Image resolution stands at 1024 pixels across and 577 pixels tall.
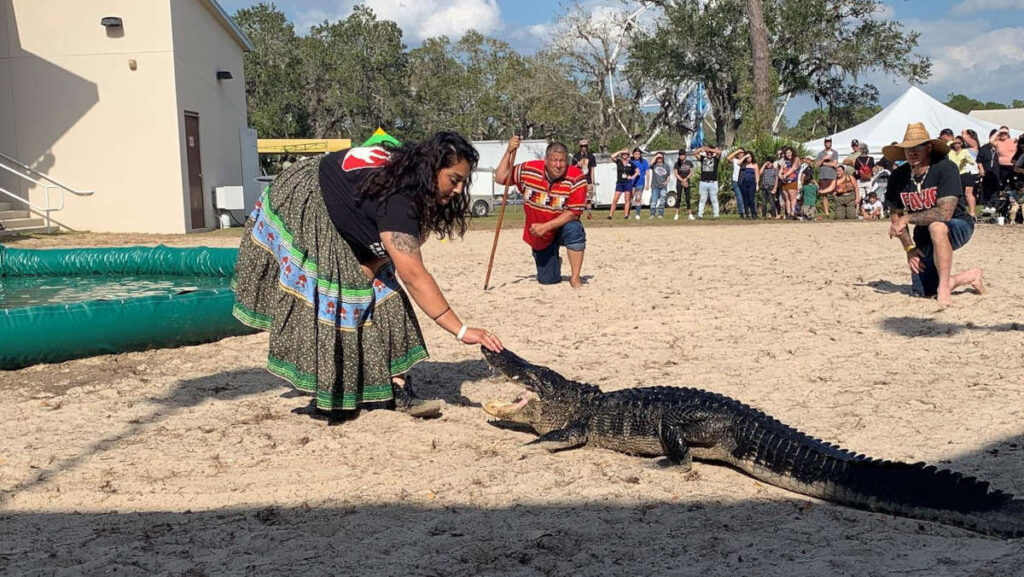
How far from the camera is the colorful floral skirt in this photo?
15.4 ft

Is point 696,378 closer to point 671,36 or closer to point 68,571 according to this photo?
point 68,571

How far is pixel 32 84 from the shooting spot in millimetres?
19062

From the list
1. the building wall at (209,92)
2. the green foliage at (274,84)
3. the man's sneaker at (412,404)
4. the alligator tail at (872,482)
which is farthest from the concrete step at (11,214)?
the green foliage at (274,84)

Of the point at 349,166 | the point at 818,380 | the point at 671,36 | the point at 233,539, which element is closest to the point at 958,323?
the point at 818,380

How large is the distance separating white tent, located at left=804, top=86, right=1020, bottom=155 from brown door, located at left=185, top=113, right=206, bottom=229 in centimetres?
1648

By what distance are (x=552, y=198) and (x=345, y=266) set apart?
4909 millimetres

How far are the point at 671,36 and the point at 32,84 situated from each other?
2734cm

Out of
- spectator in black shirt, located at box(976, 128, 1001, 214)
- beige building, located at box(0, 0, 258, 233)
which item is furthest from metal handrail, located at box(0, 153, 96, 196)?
spectator in black shirt, located at box(976, 128, 1001, 214)

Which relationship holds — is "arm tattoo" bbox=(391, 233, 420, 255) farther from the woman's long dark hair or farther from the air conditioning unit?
the air conditioning unit

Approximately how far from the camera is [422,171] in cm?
420

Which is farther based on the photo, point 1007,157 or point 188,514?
point 1007,157

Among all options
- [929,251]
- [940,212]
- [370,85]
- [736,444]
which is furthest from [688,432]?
[370,85]

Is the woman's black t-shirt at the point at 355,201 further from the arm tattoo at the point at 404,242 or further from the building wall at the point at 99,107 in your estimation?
the building wall at the point at 99,107

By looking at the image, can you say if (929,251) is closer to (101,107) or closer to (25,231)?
(101,107)
